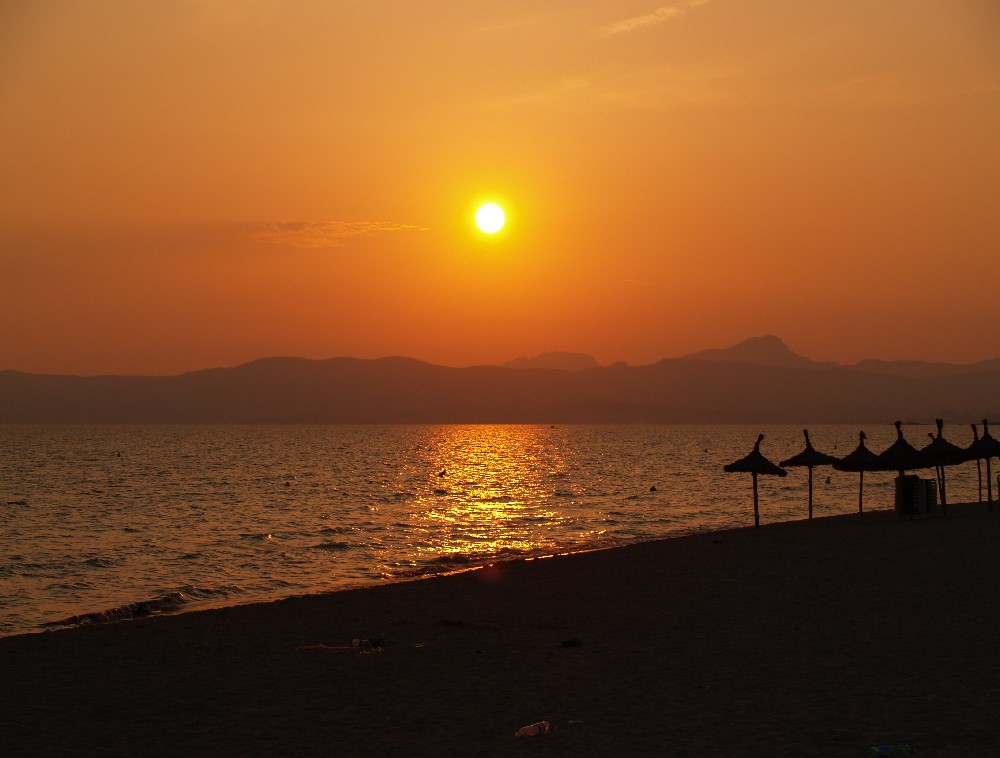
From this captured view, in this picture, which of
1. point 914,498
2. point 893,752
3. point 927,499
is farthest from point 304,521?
point 893,752

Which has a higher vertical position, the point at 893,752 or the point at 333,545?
the point at 893,752

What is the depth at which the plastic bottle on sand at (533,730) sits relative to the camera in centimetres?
980

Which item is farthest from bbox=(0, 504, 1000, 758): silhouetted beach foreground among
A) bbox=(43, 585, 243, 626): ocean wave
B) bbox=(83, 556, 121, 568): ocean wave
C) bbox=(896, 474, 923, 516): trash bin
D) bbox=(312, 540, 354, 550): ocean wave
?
bbox=(312, 540, 354, 550): ocean wave

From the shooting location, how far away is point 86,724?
10.7m

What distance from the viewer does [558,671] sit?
12.5 meters

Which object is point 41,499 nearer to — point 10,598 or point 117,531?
point 117,531

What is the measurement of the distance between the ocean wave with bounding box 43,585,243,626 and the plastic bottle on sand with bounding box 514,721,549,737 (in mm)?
11802

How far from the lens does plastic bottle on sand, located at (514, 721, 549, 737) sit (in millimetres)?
9805

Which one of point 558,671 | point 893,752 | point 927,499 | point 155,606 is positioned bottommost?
point 155,606

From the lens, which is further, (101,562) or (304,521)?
(304,521)

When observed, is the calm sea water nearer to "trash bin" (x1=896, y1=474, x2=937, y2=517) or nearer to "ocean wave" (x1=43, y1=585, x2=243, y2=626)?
"ocean wave" (x1=43, y1=585, x2=243, y2=626)

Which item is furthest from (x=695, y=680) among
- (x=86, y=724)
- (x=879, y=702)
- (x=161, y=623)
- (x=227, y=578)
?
(x=227, y=578)

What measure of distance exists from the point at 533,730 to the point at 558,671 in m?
2.65

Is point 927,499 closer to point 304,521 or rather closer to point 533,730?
point 304,521
